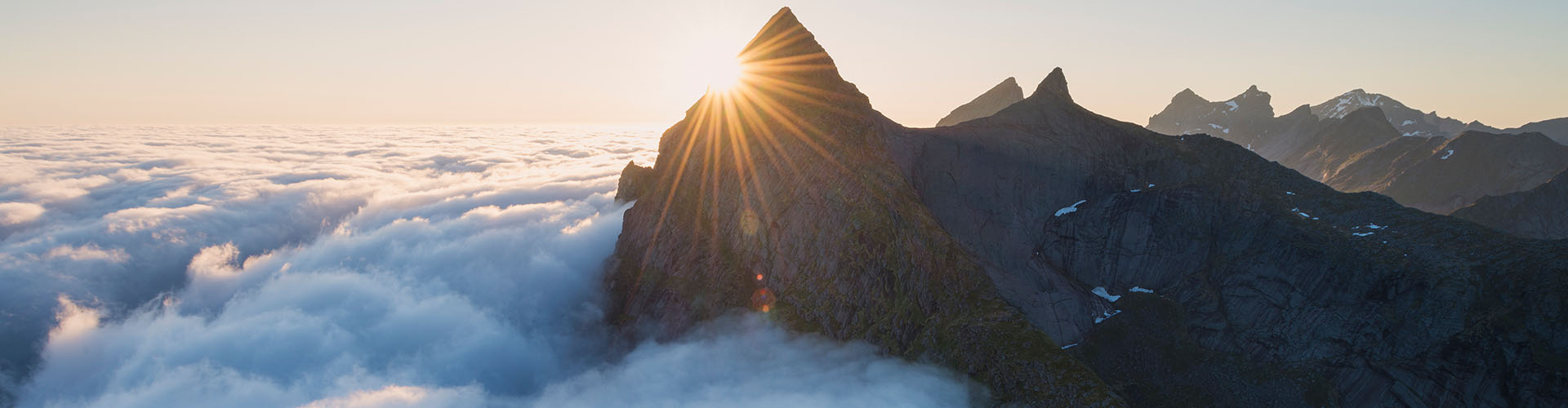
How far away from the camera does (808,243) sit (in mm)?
58125

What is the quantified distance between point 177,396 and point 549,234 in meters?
55.9

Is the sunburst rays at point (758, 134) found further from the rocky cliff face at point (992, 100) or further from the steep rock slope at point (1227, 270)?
the rocky cliff face at point (992, 100)

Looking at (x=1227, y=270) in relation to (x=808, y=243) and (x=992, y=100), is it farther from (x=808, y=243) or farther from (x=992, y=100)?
(x=992, y=100)

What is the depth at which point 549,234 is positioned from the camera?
360 feet

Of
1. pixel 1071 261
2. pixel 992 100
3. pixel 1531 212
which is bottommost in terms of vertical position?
pixel 1071 261

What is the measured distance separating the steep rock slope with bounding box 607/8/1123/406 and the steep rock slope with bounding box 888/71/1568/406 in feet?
28.3

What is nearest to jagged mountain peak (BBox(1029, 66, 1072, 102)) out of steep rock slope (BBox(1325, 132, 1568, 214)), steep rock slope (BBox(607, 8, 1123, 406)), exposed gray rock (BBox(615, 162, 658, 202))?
steep rock slope (BBox(607, 8, 1123, 406))

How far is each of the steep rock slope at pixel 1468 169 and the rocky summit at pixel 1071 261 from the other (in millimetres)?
127967

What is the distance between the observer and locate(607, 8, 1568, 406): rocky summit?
45.6m

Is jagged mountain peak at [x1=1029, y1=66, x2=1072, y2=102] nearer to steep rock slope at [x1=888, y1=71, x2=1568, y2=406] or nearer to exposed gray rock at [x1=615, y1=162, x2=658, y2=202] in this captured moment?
steep rock slope at [x1=888, y1=71, x2=1568, y2=406]

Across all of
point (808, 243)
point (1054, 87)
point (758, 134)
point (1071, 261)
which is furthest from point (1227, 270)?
point (758, 134)

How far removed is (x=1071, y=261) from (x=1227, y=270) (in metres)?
15.0

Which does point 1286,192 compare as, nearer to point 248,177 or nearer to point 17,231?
point 17,231

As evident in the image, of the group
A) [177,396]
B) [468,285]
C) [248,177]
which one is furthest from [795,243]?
[248,177]
